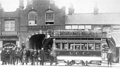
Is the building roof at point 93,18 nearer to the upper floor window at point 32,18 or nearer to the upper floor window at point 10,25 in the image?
the upper floor window at point 32,18

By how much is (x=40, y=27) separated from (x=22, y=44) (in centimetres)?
304

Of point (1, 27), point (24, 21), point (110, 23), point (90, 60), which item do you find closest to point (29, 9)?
point (24, 21)

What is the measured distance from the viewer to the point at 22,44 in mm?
32312

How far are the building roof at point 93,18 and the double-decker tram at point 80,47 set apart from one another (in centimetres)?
990

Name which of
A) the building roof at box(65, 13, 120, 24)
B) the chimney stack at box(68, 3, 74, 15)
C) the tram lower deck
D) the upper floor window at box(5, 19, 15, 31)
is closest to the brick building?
the upper floor window at box(5, 19, 15, 31)

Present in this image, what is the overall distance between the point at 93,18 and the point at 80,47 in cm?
1233

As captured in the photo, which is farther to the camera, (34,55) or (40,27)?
(40,27)

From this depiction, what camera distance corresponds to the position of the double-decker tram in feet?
75.4

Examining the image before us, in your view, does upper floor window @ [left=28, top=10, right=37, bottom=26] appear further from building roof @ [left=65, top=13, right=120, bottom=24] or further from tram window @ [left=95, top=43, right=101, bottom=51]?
tram window @ [left=95, top=43, right=101, bottom=51]

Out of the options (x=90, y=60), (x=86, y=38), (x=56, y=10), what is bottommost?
(x=90, y=60)

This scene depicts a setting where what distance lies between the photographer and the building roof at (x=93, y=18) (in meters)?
33.5

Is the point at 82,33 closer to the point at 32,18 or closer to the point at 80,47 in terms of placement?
the point at 80,47

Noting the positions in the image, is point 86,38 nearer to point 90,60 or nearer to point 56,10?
point 90,60

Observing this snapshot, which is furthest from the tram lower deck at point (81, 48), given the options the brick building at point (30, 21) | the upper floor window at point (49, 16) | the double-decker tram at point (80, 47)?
the upper floor window at point (49, 16)
